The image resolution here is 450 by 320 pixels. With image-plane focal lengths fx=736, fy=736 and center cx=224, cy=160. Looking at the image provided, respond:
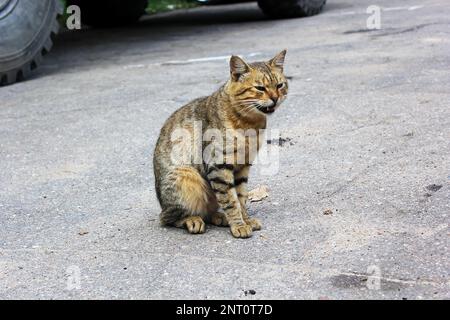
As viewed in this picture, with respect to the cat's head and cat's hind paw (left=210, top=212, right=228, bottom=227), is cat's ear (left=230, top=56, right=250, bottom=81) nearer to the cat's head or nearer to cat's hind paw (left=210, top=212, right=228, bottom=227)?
the cat's head

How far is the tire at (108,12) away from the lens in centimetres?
1284

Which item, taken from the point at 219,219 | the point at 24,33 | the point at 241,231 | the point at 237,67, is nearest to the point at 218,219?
the point at 219,219

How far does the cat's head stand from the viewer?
13.2 feet

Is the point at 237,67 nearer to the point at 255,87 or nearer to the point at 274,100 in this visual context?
the point at 255,87

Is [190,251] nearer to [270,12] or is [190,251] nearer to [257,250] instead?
[257,250]

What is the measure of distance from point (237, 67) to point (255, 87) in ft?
0.53

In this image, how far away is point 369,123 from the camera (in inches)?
235

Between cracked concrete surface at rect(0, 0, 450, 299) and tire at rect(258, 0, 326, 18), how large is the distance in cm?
170

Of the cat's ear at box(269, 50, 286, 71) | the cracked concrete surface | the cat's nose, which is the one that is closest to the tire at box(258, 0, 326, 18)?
the cracked concrete surface

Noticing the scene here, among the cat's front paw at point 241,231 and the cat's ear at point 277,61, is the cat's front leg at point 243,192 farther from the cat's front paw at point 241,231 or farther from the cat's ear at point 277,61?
the cat's ear at point 277,61

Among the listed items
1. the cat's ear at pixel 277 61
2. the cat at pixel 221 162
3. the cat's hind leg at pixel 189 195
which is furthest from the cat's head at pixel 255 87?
the cat's hind leg at pixel 189 195

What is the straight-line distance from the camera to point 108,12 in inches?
506

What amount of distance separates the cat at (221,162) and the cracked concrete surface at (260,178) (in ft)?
0.41
